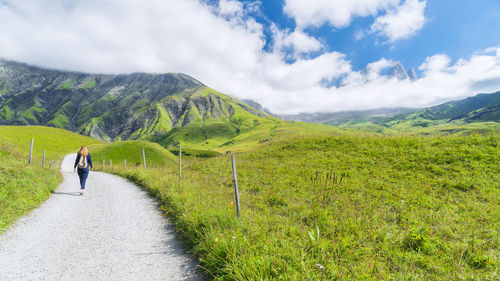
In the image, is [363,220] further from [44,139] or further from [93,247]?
[44,139]

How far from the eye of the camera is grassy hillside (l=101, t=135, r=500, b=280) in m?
4.11

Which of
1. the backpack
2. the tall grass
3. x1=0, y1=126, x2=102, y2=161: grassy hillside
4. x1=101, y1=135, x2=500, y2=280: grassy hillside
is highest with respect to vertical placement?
x1=0, y1=126, x2=102, y2=161: grassy hillside

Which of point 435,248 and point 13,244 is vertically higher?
point 13,244

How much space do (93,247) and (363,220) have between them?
767 centimetres

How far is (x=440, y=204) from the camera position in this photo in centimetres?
857

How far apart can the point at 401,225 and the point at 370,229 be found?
1.97m

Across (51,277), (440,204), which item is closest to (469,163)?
(440,204)

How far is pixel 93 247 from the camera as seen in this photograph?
5656 mm

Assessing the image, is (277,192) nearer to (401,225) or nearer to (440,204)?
(401,225)

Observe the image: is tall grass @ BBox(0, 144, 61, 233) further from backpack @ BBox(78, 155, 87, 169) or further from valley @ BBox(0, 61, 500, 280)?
backpack @ BBox(78, 155, 87, 169)

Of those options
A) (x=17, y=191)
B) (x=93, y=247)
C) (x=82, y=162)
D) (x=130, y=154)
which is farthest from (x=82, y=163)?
(x=130, y=154)

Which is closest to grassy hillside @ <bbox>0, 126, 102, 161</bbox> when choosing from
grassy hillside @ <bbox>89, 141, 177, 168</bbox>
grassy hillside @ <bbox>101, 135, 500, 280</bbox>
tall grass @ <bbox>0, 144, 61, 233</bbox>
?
grassy hillside @ <bbox>89, 141, 177, 168</bbox>

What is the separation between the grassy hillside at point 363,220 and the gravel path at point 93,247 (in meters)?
0.68

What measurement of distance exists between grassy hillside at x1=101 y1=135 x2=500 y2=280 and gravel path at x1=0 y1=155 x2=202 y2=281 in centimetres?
68
